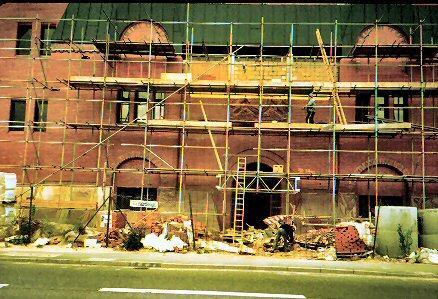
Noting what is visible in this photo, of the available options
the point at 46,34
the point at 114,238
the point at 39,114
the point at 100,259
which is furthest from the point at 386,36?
the point at 39,114

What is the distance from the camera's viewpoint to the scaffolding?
17422 millimetres

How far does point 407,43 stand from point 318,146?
5694 millimetres

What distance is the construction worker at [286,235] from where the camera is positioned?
48.5ft

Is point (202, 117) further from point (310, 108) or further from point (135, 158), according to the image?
point (310, 108)

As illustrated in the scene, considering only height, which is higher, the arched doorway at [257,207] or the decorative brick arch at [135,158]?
the decorative brick arch at [135,158]

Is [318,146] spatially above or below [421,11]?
below

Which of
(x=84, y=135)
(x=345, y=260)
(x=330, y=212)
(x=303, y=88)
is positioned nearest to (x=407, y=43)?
(x=303, y=88)

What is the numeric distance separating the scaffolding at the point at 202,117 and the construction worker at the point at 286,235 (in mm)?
2480

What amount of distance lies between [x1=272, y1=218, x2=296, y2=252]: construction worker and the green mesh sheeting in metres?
8.36

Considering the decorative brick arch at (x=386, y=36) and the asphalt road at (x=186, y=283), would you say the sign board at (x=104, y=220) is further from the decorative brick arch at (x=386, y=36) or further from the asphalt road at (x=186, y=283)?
the decorative brick arch at (x=386, y=36)

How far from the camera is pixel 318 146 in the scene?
1825 centimetres

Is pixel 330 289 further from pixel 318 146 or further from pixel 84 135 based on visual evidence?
pixel 84 135

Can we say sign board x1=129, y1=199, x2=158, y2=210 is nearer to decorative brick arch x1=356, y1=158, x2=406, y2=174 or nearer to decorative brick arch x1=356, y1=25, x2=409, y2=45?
decorative brick arch x1=356, y1=158, x2=406, y2=174

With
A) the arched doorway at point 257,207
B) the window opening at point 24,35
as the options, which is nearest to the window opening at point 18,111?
the window opening at point 24,35
